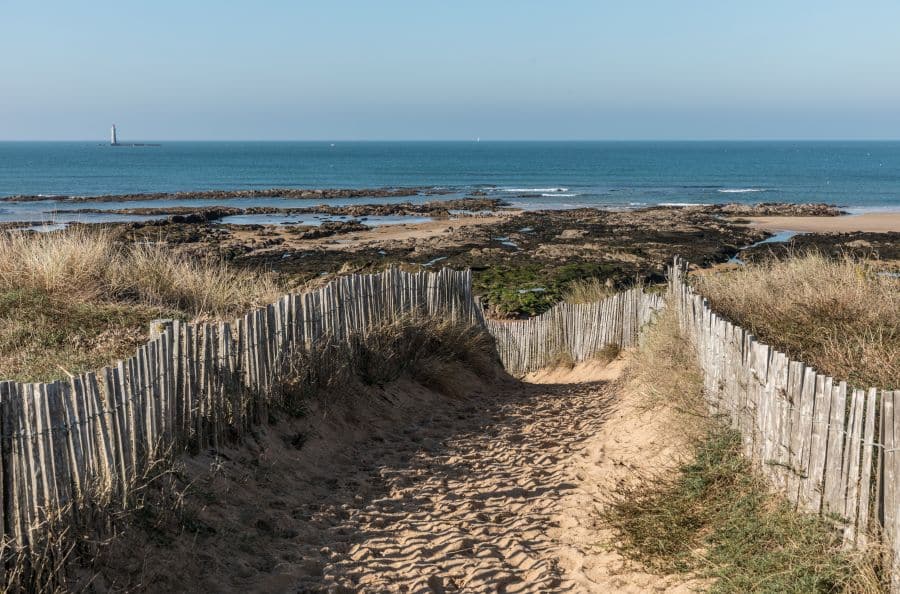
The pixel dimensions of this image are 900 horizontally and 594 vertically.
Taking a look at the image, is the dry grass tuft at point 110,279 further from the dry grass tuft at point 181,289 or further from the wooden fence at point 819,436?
the wooden fence at point 819,436

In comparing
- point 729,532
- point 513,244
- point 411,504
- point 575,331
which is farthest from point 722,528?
point 513,244

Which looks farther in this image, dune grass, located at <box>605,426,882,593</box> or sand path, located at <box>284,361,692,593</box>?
sand path, located at <box>284,361,692,593</box>

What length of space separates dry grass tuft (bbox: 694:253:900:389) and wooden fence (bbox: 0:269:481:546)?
4.14 meters

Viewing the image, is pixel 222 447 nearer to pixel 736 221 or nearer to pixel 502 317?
pixel 502 317

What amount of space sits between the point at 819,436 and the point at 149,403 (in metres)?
3.98

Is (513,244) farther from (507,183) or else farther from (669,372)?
(507,183)

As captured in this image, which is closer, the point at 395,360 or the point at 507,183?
the point at 395,360

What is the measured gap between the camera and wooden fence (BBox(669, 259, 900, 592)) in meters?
3.93

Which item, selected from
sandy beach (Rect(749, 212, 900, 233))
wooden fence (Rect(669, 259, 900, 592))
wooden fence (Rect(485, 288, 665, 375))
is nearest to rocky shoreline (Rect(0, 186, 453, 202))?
sandy beach (Rect(749, 212, 900, 233))

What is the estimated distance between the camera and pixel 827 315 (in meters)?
8.20

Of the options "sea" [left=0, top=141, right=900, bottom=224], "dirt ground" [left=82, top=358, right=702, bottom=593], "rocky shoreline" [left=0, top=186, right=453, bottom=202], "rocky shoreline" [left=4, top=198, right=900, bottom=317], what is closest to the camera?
"dirt ground" [left=82, top=358, right=702, bottom=593]

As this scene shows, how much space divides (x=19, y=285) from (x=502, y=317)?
1605 centimetres

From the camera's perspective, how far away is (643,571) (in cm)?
521

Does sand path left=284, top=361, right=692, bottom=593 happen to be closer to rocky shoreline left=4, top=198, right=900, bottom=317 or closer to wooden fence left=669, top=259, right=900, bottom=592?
wooden fence left=669, top=259, right=900, bottom=592
